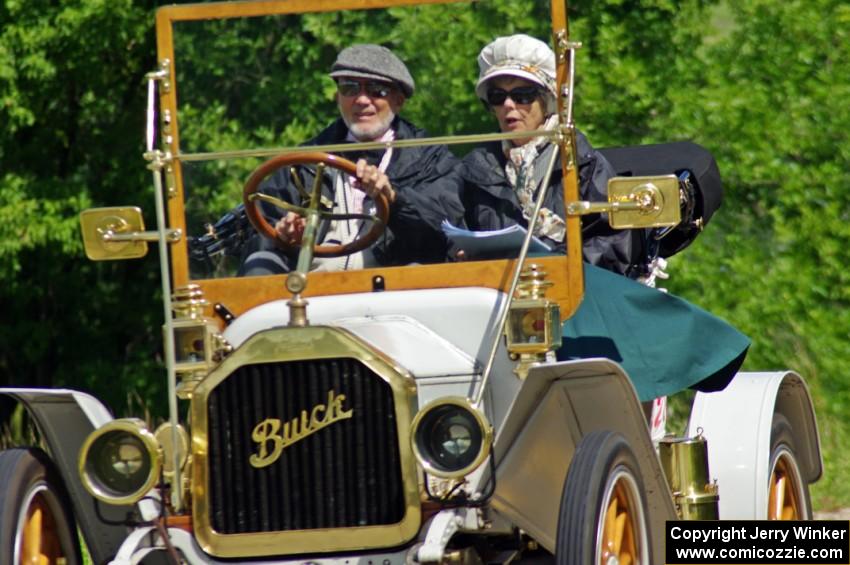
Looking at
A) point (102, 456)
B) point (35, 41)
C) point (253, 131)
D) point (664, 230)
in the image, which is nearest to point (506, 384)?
point (102, 456)

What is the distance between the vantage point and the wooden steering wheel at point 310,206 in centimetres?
545

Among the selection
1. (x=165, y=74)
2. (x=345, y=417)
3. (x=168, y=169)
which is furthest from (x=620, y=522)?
(x=165, y=74)

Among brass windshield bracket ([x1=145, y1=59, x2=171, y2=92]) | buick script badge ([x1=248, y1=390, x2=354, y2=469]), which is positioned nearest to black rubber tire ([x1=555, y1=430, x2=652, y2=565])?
buick script badge ([x1=248, y1=390, x2=354, y2=469])

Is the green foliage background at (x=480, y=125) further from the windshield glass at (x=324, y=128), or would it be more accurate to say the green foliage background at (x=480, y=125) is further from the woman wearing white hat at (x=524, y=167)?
the woman wearing white hat at (x=524, y=167)

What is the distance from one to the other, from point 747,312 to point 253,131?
4288mm

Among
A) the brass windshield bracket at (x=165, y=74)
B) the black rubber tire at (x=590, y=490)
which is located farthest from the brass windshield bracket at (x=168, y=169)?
the black rubber tire at (x=590, y=490)

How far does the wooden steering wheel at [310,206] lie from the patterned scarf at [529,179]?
0.45 m

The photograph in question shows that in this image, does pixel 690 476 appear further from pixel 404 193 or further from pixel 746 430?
pixel 404 193

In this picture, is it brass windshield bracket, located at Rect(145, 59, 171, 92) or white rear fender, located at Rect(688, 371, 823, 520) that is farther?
white rear fender, located at Rect(688, 371, 823, 520)

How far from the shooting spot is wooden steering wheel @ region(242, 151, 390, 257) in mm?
5445

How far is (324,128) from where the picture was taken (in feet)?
20.7

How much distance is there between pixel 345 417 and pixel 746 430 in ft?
6.88

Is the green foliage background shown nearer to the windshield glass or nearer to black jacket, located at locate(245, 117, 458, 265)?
the windshield glass

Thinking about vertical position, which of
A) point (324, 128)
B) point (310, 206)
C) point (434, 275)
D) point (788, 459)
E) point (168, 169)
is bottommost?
point (788, 459)
